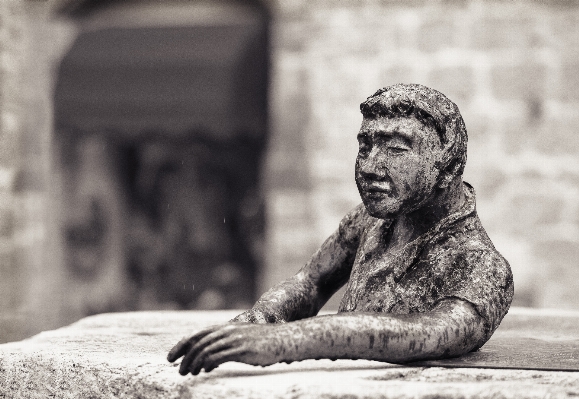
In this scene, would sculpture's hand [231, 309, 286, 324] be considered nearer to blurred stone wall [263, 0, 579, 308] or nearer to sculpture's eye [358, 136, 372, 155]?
sculpture's eye [358, 136, 372, 155]

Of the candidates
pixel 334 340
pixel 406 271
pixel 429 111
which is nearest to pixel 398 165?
pixel 429 111

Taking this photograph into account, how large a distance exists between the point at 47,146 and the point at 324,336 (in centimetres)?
561

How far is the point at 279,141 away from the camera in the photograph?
22.9 ft

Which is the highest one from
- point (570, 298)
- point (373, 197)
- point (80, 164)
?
point (80, 164)

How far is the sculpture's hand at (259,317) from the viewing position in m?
3.12

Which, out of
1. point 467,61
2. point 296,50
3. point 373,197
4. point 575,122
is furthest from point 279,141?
point 373,197

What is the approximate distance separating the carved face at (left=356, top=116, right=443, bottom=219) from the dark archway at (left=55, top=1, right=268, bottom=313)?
4773 millimetres

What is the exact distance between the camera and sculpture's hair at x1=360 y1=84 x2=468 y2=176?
2.98 m

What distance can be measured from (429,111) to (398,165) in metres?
0.18

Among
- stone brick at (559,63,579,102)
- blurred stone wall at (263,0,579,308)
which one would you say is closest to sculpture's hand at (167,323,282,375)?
blurred stone wall at (263,0,579,308)

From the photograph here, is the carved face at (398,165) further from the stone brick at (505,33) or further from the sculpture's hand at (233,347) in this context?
the stone brick at (505,33)

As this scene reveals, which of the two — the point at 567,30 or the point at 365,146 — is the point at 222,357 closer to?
the point at 365,146

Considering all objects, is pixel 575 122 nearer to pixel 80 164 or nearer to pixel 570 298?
pixel 570 298

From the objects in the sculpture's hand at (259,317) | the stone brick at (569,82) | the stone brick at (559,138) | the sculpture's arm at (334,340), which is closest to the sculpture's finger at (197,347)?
the sculpture's arm at (334,340)
